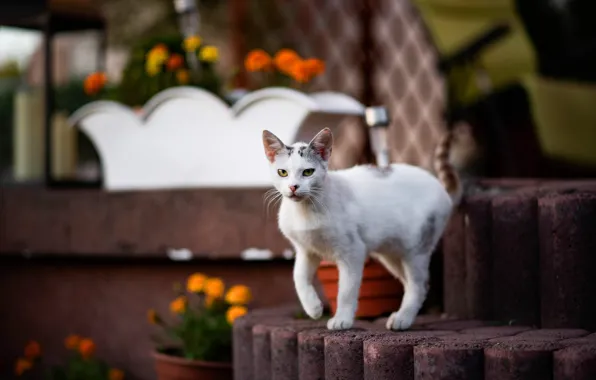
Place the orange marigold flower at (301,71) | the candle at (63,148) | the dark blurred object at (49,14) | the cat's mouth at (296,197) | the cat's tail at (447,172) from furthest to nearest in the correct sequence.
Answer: the candle at (63,148)
the dark blurred object at (49,14)
the orange marigold flower at (301,71)
the cat's tail at (447,172)
the cat's mouth at (296,197)

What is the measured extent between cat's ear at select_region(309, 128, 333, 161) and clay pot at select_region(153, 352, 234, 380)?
1.14 meters

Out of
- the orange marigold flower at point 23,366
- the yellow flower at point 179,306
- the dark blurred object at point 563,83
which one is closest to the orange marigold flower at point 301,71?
the yellow flower at point 179,306

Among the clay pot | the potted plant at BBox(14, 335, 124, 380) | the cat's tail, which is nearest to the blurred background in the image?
the potted plant at BBox(14, 335, 124, 380)

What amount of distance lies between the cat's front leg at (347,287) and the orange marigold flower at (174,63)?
5.69ft

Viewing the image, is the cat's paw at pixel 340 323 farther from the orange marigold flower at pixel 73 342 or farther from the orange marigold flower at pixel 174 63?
the orange marigold flower at pixel 174 63

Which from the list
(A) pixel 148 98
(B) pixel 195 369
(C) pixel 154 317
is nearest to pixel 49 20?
(A) pixel 148 98

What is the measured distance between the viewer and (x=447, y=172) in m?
3.30

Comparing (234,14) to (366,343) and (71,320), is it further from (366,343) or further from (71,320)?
(366,343)

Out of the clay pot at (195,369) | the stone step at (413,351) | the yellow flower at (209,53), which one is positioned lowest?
the clay pot at (195,369)

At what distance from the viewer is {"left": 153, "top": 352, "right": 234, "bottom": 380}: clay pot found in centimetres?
363

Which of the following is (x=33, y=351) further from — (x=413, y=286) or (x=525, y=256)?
(x=525, y=256)

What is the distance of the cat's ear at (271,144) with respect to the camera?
279cm

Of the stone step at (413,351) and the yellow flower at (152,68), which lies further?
the yellow flower at (152,68)

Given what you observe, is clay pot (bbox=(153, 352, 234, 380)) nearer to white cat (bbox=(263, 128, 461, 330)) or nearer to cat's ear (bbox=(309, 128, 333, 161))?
white cat (bbox=(263, 128, 461, 330))
